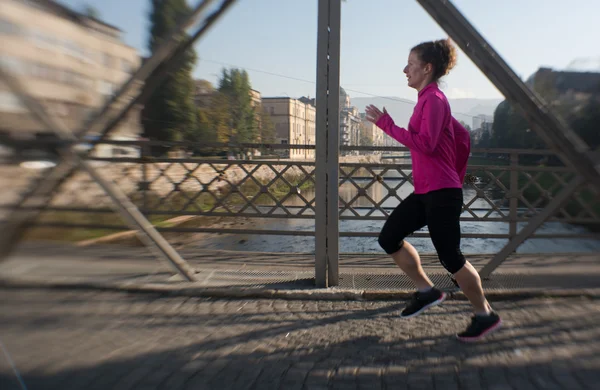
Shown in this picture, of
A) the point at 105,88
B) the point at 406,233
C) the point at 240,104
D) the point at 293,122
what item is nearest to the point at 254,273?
the point at 293,122

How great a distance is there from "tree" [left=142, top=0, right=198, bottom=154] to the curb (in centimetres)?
153

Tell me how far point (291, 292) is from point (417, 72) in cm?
211

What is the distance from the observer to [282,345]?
3129 millimetres

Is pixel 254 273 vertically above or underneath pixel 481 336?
underneath

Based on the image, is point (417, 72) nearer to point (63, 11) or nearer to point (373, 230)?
point (63, 11)

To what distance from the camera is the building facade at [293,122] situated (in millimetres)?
4563

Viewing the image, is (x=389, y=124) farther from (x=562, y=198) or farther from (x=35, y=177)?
(x=35, y=177)

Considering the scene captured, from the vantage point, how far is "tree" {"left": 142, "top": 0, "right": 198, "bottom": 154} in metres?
3.99

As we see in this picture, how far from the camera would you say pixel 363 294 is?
406 centimetres

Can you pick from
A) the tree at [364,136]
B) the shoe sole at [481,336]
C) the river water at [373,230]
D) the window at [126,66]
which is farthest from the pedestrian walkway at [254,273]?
the window at [126,66]

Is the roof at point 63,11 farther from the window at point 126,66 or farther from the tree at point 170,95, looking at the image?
the tree at point 170,95

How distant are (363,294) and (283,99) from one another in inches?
86.1

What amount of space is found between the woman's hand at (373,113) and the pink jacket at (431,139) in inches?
1.2

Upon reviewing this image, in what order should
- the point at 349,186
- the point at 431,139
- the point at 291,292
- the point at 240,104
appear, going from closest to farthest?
the point at 431,139 → the point at 291,292 → the point at 240,104 → the point at 349,186
